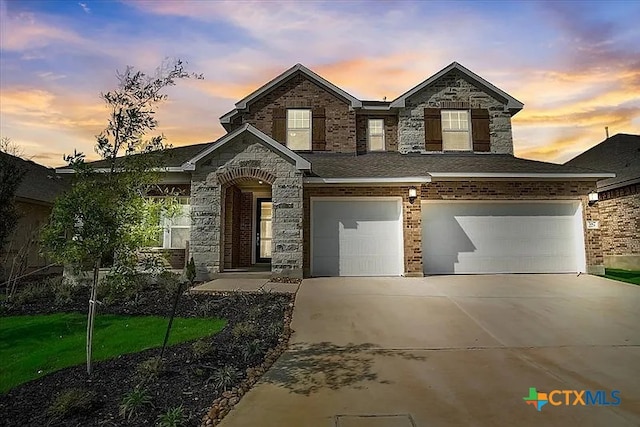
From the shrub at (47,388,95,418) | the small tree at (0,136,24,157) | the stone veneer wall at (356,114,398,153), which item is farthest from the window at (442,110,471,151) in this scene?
the small tree at (0,136,24,157)

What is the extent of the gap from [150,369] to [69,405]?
0.93 metres

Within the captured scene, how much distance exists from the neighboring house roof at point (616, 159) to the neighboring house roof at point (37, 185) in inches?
831

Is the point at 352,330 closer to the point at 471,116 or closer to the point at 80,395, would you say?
the point at 80,395

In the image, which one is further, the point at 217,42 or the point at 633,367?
the point at 217,42

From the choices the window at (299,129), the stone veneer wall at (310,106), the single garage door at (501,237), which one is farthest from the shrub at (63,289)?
the single garage door at (501,237)

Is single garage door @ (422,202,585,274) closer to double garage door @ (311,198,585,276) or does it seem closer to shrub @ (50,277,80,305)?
double garage door @ (311,198,585,276)

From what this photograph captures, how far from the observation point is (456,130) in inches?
582

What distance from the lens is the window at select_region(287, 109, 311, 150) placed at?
47.2 ft

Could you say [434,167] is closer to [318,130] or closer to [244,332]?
[318,130]

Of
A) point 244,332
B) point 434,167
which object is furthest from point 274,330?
point 434,167

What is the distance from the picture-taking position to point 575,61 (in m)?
11.0

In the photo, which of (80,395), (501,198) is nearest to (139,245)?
(80,395)

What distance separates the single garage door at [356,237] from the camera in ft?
38.3

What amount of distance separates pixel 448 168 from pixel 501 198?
1965 millimetres
